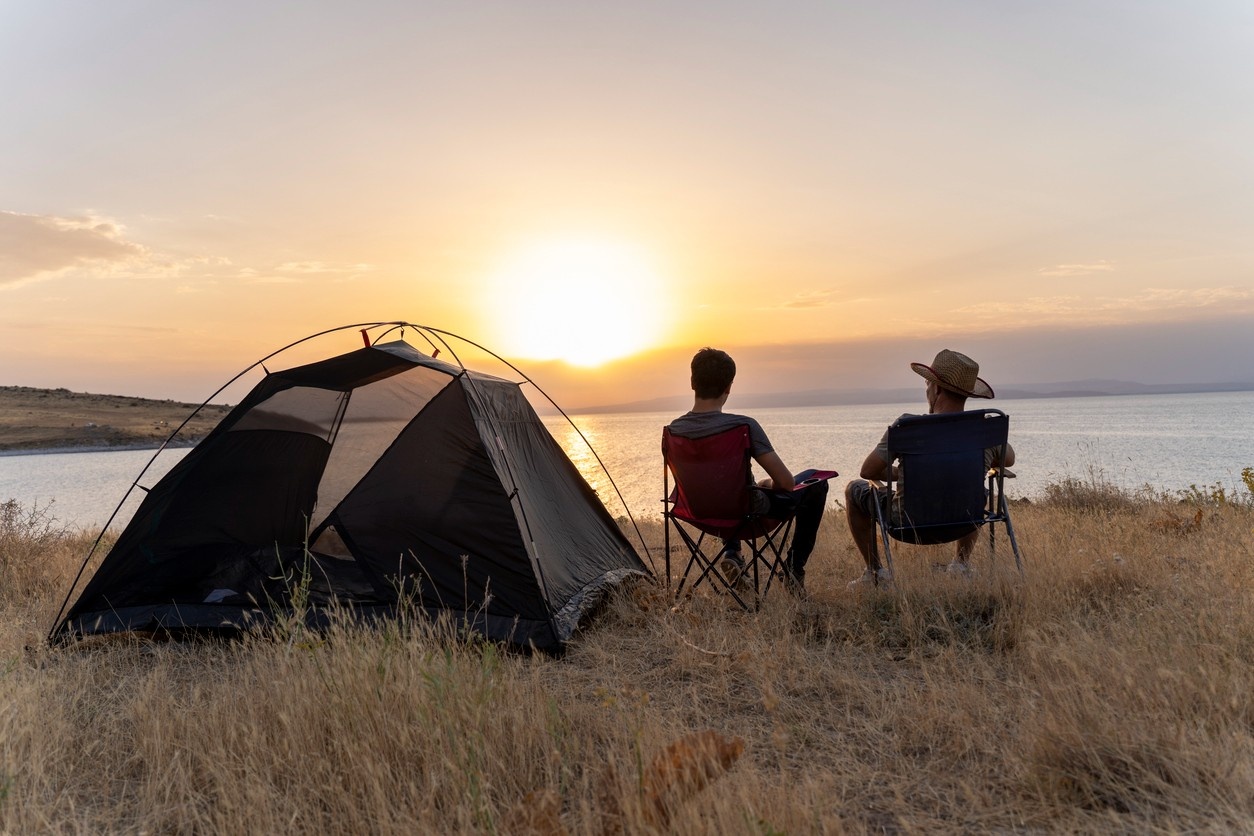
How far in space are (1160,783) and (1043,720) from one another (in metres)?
0.42

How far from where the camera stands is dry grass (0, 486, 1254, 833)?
243 centimetres

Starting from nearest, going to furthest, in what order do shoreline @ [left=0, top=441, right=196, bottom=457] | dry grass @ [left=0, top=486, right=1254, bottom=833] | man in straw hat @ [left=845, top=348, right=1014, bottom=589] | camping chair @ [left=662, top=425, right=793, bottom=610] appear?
dry grass @ [left=0, top=486, right=1254, bottom=833] → camping chair @ [left=662, top=425, right=793, bottom=610] → man in straw hat @ [left=845, top=348, right=1014, bottom=589] → shoreline @ [left=0, top=441, right=196, bottom=457]

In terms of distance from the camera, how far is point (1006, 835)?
7.62 ft

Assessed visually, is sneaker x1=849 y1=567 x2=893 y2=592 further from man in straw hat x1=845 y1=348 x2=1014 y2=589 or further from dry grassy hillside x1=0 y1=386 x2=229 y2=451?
dry grassy hillside x1=0 y1=386 x2=229 y2=451

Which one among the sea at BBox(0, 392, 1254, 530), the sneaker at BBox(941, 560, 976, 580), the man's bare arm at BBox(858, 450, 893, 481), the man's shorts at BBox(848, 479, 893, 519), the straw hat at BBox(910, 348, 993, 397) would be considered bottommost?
the sea at BBox(0, 392, 1254, 530)

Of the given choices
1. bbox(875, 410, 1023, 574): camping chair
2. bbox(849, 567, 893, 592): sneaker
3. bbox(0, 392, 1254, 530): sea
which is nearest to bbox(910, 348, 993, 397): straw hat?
bbox(875, 410, 1023, 574): camping chair

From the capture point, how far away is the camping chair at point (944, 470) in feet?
16.1

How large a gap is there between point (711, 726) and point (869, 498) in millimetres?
2446

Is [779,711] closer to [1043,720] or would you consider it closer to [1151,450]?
[1043,720]

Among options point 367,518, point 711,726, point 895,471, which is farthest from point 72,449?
point 711,726

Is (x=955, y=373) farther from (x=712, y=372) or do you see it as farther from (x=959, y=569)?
(x=712, y=372)

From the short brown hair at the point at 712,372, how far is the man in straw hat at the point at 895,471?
40.7 inches

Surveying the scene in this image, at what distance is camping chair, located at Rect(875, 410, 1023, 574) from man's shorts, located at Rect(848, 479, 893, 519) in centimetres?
6

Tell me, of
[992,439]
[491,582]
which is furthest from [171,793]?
[992,439]
